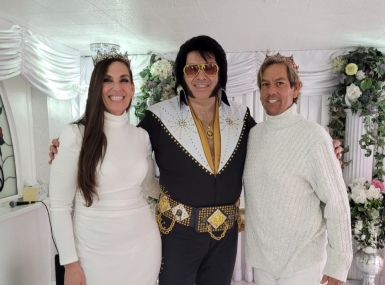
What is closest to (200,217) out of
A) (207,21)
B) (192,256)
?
(192,256)

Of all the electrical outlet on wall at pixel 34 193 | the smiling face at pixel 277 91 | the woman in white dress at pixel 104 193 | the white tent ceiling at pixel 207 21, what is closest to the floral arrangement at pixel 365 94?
the white tent ceiling at pixel 207 21

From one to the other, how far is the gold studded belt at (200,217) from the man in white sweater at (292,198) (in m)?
0.14

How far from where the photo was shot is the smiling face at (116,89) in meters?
1.47

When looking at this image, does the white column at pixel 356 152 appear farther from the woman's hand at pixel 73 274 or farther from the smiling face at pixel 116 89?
the woman's hand at pixel 73 274

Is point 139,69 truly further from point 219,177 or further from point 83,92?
point 219,177

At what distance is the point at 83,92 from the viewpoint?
3555 millimetres

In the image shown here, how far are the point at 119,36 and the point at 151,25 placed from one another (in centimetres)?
47

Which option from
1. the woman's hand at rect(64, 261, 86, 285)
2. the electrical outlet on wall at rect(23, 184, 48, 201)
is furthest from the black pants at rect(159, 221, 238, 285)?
the electrical outlet on wall at rect(23, 184, 48, 201)

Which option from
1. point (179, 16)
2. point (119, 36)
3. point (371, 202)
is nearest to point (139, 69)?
point (119, 36)

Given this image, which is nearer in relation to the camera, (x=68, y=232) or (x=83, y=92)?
(x=68, y=232)

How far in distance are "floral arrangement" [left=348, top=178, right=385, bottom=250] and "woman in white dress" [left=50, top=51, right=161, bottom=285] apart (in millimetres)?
2330

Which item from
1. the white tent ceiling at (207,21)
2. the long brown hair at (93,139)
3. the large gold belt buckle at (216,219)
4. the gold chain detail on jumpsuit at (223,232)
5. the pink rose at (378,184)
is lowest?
the pink rose at (378,184)

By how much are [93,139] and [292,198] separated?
2.88 ft

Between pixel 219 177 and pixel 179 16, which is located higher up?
pixel 179 16
